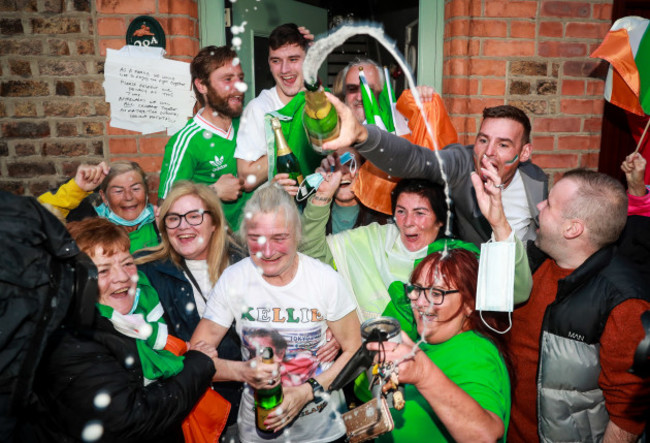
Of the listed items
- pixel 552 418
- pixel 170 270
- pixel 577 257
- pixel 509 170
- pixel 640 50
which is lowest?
pixel 552 418

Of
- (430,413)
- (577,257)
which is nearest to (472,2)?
(577,257)

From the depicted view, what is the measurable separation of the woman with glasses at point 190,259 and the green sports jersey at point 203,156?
1.77 feet

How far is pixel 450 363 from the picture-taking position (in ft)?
5.60

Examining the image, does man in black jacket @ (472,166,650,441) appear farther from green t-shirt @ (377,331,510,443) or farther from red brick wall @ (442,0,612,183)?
red brick wall @ (442,0,612,183)

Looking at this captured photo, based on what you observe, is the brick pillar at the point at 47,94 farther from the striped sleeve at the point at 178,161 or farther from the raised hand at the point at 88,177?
the striped sleeve at the point at 178,161

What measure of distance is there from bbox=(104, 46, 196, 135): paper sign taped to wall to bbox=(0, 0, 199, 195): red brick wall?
6 cm

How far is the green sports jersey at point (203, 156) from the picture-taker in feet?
9.71

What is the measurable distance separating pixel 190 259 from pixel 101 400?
3.11 feet

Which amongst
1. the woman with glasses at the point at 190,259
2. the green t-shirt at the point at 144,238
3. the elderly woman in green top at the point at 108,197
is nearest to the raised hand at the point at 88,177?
the elderly woman in green top at the point at 108,197

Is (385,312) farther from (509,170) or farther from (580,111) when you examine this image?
(580,111)

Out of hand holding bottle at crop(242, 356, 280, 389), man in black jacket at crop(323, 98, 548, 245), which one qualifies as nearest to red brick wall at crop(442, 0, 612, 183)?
man in black jacket at crop(323, 98, 548, 245)

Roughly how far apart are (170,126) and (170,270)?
1.50m

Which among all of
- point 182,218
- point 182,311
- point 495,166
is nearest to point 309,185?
point 182,218

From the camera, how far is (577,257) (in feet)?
6.31
